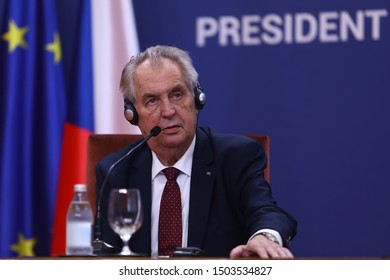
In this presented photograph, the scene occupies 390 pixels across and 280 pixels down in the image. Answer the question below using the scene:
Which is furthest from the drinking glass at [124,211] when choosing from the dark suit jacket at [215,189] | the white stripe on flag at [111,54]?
the white stripe on flag at [111,54]

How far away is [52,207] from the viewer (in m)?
4.34

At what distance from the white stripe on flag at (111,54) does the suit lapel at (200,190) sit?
1256 millimetres

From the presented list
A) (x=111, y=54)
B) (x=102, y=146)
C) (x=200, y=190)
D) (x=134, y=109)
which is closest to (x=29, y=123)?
(x=111, y=54)

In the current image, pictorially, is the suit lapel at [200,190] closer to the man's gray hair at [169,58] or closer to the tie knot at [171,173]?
the tie knot at [171,173]

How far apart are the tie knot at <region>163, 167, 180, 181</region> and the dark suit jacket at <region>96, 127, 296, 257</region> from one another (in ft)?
0.22

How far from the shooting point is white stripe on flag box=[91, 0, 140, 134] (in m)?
4.28

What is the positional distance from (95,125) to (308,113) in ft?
3.81

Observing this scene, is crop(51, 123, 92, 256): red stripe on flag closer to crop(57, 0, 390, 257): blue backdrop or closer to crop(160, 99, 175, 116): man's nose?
crop(57, 0, 390, 257): blue backdrop

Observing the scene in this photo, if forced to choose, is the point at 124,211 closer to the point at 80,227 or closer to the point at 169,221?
the point at 80,227

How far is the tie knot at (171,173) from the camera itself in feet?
9.91

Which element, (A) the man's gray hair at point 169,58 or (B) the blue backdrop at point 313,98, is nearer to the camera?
(A) the man's gray hair at point 169,58

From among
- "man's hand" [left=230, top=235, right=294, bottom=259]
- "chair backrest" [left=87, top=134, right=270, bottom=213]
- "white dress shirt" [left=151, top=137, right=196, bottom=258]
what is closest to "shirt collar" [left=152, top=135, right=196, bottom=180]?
"white dress shirt" [left=151, top=137, right=196, bottom=258]
